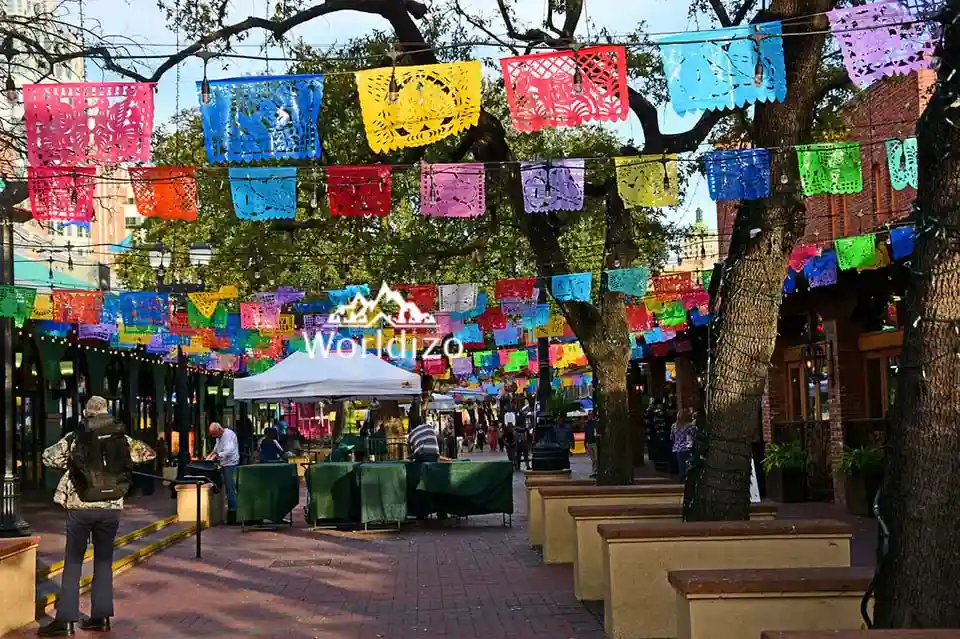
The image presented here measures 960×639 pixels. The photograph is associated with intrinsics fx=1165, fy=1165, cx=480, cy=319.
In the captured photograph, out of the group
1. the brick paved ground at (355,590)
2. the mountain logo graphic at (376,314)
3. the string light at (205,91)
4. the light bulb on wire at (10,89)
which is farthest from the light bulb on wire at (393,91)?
the mountain logo graphic at (376,314)

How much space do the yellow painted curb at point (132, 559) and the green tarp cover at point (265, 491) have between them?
33.7 inches

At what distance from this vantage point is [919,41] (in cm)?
1027

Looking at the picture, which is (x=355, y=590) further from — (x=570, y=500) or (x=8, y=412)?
(x=8, y=412)

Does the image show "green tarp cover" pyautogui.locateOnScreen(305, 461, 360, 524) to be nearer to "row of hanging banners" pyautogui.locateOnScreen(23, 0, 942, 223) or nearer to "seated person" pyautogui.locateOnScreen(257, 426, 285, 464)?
"seated person" pyautogui.locateOnScreen(257, 426, 285, 464)

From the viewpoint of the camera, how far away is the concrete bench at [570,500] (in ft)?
38.6

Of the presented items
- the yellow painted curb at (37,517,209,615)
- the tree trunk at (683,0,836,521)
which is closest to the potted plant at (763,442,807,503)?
the yellow painted curb at (37,517,209,615)

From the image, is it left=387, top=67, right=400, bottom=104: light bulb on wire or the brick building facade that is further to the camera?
the brick building facade

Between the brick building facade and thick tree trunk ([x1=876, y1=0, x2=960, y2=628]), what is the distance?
463 inches

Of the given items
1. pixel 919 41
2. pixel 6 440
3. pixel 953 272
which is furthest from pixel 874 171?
pixel 953 272

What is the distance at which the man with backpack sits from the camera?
9125 millimetres

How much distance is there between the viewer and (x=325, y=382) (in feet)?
63.8

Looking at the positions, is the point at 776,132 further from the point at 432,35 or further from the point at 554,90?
the point at 432,35

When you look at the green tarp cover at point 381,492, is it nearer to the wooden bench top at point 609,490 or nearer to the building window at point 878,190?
the wooden bench top at point 609,490

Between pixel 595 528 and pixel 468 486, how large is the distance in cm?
758
